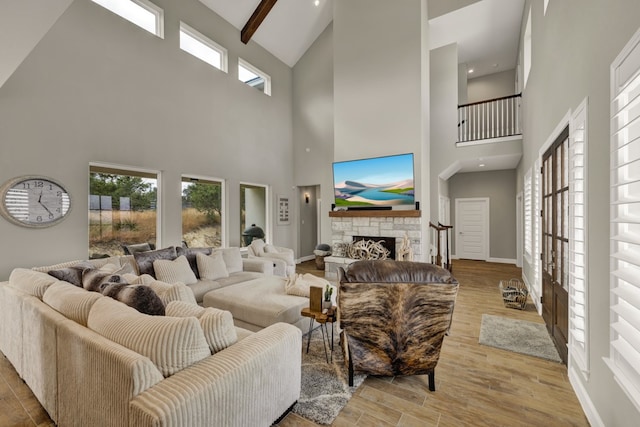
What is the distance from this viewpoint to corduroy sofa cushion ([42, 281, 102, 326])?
1787 mm

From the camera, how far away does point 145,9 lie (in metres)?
4.90

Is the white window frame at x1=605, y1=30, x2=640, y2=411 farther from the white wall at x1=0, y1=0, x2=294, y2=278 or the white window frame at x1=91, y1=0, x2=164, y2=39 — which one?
the white window frame at x1=91, y1=0, x2=164, y2=39

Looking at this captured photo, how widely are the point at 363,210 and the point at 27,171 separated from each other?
4.95 metres

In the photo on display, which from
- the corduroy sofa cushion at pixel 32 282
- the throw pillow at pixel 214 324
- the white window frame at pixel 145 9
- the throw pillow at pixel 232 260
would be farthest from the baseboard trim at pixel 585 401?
the white window frame at pixel 145 9

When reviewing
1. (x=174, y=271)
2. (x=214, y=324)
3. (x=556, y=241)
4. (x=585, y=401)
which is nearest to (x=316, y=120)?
(x=174, y=271)

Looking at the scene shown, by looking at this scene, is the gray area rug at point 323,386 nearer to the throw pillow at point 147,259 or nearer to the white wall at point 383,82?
the throw pillow at point 147,259

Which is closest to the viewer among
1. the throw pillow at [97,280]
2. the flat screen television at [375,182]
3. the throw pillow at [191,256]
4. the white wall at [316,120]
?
the throw pillow at [97,280]

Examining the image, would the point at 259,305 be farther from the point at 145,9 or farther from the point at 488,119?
the point at 488,119

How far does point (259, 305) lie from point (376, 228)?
313cm

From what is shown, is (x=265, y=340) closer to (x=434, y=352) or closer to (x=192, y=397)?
(x=192, y=397)

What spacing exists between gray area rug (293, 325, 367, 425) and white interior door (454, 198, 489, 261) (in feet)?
22.9

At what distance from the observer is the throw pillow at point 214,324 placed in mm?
1611

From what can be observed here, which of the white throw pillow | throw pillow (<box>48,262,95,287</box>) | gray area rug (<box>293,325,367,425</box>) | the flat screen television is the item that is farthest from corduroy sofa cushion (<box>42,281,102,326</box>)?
the flat screen television

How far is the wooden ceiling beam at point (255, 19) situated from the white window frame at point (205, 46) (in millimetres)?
708
